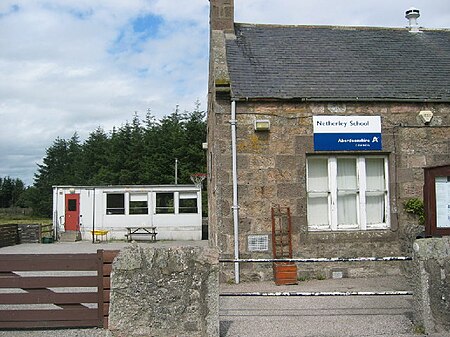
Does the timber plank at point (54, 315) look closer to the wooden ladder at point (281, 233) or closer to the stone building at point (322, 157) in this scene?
the stone building at point (322, 157)

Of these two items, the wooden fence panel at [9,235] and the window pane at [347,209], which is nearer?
the window pane at [347,209]

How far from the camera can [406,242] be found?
1220cm

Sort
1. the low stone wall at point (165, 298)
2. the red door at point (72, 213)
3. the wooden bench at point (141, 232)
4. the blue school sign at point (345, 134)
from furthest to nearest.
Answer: the red door at point (72, 213)
the wooden bench at point (141, 232)
the blue school sign at point (345, 134)
the low stone wall at point (165, 298)

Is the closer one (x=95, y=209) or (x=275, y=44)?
(x=275, y=44)

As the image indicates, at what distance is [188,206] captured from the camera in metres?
28.1

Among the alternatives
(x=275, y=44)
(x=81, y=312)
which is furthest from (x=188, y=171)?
(x=81, y=312)

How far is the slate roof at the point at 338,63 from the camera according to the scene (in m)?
12.8

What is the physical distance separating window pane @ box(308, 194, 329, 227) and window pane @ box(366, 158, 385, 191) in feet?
4.00

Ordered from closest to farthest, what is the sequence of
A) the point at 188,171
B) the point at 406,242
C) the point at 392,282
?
the point at 392,282 → the point at 406,242 → the point at 188,171

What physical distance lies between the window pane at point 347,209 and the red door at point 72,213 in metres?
20.2

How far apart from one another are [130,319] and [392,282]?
270 inches

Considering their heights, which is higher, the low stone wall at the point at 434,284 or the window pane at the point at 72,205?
the window pane at the point at 72,205

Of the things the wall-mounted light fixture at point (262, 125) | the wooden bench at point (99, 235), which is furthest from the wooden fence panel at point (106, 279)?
the wooden bench at point (99, 235)

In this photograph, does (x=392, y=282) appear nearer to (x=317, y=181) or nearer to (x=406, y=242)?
(x=406, y=242)
